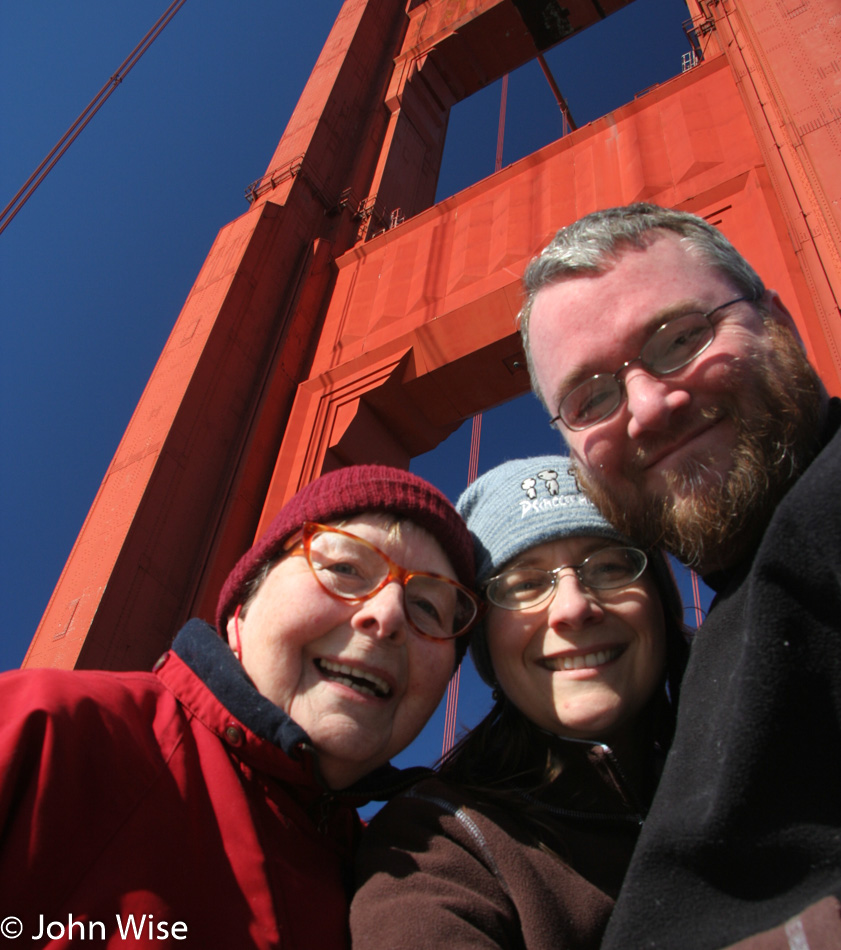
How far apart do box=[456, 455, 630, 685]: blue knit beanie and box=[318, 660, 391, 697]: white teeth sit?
365mm

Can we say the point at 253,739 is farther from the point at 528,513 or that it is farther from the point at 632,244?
the point at 632,244

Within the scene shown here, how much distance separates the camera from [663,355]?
1141 mm

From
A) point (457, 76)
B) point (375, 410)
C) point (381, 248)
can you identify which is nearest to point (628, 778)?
point (375, 410)

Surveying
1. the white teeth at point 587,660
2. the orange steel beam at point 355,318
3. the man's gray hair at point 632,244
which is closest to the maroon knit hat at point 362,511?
the white teeth at point 587,660

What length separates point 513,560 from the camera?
1376 mm

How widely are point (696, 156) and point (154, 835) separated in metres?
4.25

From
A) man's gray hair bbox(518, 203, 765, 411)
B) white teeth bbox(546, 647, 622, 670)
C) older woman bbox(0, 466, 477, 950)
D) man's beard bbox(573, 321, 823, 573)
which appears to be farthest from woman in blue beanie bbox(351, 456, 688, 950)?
man's gray hair bbox(518, 203, 765, 411)

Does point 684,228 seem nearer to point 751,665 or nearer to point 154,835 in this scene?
point 751,665

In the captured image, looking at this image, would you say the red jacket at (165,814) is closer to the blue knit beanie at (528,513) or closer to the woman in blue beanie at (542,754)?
the woman in blue beanie at (542,754)

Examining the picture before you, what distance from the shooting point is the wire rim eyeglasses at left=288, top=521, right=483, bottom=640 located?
118 centimetres

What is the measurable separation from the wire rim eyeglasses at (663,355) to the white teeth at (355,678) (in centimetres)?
62

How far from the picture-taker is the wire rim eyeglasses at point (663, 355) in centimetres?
112

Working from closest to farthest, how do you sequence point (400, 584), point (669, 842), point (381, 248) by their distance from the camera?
point (669, 842) → point (400, 584) → point (381, 248)

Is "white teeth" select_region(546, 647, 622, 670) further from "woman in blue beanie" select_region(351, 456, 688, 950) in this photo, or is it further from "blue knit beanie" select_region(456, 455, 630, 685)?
"blue knit beanie" select_region(456, 455, 630, 685)
